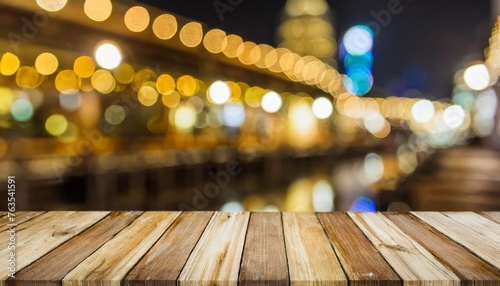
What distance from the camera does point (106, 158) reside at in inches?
379

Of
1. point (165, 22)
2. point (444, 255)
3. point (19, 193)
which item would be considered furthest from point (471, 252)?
point (165, 22)

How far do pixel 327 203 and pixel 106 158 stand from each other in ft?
19.7

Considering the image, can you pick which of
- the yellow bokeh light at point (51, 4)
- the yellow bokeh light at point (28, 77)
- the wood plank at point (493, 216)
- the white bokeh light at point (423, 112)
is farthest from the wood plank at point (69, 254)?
the white bokeh light at point (423, 112)

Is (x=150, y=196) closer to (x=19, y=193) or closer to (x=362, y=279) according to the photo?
(x=19, y=193)

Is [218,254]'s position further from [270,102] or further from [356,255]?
[270,102]

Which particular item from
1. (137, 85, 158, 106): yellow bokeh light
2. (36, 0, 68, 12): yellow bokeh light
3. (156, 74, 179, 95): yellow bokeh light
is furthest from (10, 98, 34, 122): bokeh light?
(36, 0, 68, 12): yellow bokeh light

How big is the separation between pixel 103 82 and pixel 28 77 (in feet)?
9.80

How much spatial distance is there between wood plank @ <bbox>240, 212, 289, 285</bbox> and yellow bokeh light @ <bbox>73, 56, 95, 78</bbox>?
11206mm

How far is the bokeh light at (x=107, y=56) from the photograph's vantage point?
30.4 feet

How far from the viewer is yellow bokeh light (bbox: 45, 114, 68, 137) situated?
1677 centimetres

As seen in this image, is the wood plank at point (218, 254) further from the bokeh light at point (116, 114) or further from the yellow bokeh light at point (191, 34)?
the bokeh light at point (116, 114)

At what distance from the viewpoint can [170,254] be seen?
1.65 m

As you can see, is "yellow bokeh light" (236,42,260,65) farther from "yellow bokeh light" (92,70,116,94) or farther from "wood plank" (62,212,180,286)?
"wood plank" (62,212,180,286)

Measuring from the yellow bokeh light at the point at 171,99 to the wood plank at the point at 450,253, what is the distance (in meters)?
16.2
